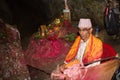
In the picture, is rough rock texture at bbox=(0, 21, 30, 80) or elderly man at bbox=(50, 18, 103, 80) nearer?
elderly man at bbox=(50, 18, 103, 80)

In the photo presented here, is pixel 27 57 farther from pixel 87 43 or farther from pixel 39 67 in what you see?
pixel 87 43

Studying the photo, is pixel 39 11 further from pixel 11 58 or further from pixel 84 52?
pixel 84 52

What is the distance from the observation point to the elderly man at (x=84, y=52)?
4.95 metres

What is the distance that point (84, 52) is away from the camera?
5.27 metres

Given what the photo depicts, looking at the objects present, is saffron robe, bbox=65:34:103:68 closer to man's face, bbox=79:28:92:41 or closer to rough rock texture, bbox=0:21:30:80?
man's face, bbox=79:28:92:41

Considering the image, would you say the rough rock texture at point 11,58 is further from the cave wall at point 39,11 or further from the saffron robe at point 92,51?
the cave wall at point 39,11

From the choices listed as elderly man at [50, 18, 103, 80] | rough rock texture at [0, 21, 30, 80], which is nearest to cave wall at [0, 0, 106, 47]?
rough rock texture at [0, 21, 30, 80]

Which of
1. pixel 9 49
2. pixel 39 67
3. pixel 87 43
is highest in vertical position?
pixel 87 43

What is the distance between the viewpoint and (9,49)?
8836mm

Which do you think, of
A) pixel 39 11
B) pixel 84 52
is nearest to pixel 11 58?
pixel 84 52

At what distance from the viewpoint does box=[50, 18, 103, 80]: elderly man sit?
495 centimetres

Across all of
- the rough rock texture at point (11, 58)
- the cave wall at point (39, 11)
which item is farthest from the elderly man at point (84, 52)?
the cave wall at point (39, 11)

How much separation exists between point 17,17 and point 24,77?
503 inches

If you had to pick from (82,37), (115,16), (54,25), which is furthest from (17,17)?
(82,37)
